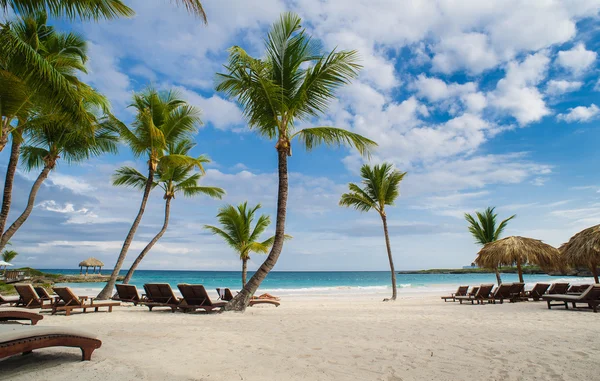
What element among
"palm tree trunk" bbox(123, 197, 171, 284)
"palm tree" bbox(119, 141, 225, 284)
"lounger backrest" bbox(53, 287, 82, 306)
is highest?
"palm tree" bbox(119, 141, 225, 284)

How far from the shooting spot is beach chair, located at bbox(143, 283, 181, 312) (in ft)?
30.1

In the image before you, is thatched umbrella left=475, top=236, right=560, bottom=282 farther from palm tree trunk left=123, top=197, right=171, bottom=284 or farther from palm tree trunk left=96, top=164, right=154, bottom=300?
palm tree trunk left=96, top=164, right=154, bottom=300

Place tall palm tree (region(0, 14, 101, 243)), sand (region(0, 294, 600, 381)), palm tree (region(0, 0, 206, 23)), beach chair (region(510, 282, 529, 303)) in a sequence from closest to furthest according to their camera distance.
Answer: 1. sand (region(0, 294, 600, 381))
2. palm tree (region(0, 0, 206, 23))
3. tall palm tree (region(0, 14, 101, 243))
4. beach chair (region(510, 282, 529, 303))

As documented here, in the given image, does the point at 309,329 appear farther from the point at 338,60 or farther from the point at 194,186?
the point at 194,186

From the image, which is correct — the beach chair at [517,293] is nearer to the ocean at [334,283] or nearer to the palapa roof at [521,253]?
the palapa roof at [521,253]

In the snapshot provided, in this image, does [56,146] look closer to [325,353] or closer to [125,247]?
[125,247]

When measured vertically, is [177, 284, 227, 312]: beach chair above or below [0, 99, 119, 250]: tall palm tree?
below

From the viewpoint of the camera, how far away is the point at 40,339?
323cm

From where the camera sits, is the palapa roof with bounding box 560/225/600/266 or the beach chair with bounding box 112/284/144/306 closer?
the beach chair with bounding box 112/284/144/306

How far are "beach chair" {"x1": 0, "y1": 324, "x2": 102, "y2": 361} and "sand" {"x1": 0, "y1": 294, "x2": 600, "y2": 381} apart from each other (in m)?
0.21

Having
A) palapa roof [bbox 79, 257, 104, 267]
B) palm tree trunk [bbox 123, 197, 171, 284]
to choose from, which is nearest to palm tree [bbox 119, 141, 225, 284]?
palm tree trunk [bbox 123, 197, 171, 284]

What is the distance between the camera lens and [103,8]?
220 inches

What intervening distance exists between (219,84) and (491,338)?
8.41 metres

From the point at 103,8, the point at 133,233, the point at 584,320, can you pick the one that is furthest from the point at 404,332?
the point at 133,233
